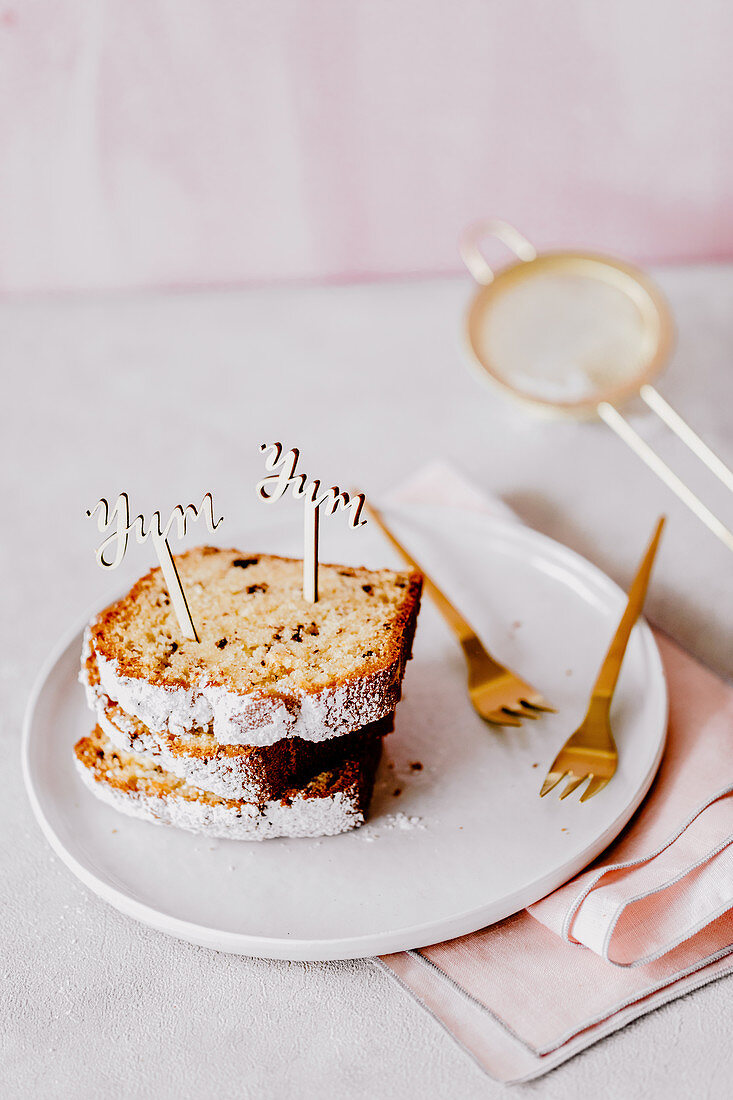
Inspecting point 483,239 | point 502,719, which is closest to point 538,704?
point 502,719

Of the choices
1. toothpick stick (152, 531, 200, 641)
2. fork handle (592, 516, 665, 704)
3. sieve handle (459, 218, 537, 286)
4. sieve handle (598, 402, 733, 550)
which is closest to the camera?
toothpick stick (152, 531, 200, 641)

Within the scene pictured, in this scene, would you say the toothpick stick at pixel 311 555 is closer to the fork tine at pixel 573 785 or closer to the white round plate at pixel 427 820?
the white round plate at pixel 427 820

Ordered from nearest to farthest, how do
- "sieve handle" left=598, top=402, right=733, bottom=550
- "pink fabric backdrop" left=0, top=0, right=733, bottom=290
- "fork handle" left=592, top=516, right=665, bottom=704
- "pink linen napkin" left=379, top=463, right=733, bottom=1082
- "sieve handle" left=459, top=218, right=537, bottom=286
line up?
"pink linen napkin" left=379, top=463, right=733, bottom=1082
"fork handle" left=592, top=516, right=665, bottom=704
"sieve handle" left=598, top=402, right=733, bottom=550
"pink fabric backdrop" left=0, top=0, right=733, bottom=290
"sieve handle" left=459, top=218, right=537, bottom=286

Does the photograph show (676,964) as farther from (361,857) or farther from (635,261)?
(635,261)

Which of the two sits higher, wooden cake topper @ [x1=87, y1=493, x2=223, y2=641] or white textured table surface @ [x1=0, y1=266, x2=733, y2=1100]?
wooden cake topper @ [x1=87, y1=493, x2=223, y2=641]

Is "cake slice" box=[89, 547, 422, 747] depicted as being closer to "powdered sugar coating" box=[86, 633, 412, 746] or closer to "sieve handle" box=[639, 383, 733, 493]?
"powdered sugar coating" box=[86, 633, 412, 746]

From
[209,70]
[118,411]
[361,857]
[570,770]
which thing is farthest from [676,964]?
[209,70]

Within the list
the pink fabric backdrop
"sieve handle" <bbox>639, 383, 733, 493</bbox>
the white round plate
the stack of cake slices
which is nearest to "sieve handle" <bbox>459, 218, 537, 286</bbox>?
the pink fabric backdrop
